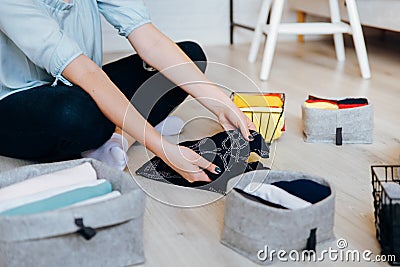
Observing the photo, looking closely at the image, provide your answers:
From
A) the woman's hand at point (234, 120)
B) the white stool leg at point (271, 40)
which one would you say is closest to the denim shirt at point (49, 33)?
the woman's hand at point (234, 120)

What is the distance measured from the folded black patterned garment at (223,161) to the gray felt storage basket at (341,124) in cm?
21

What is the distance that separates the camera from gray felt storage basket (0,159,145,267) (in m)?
0.98

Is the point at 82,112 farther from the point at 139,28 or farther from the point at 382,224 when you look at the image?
the point at 382,224

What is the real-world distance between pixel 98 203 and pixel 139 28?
0.63 metres

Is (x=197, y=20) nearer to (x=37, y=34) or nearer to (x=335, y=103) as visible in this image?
(x=335, y=103)

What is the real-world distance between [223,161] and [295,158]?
0.81ft

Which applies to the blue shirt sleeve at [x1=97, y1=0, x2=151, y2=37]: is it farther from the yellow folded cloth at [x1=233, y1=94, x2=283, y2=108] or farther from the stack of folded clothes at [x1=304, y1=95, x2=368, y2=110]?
the stack of folded clothes at [x1=304, y1=95, x2=368, y2=110]

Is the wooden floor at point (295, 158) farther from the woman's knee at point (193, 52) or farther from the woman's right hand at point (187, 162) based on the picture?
the woman's knee at point (193, 52)

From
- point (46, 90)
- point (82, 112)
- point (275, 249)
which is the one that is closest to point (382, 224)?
point (275, 249)

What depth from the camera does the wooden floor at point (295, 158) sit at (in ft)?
3.75

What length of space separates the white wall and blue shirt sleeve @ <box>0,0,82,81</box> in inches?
62.0

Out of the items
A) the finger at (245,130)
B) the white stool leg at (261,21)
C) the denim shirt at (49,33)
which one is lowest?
the white stool leg at (261,21)

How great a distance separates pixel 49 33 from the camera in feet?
4.30

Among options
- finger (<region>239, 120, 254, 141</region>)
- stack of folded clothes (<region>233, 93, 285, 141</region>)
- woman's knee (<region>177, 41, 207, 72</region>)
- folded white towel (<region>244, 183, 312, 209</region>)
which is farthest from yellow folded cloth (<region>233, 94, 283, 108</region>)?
folded white towel (<region>244, 183, 312, 209</region>)
